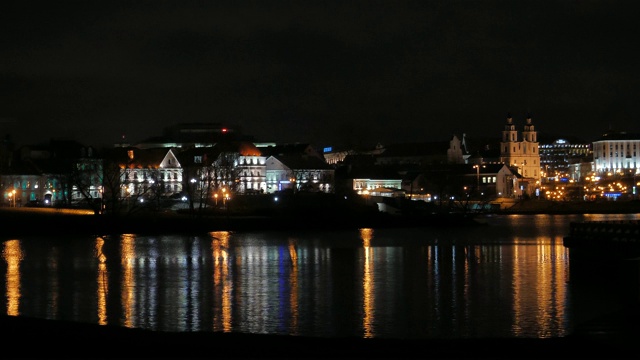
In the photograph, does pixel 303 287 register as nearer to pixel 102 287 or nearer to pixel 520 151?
pixel 102 287

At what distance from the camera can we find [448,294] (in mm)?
29719

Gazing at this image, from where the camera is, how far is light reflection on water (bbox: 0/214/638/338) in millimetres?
23656

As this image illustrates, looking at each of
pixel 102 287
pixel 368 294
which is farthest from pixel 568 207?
pixel 102 287

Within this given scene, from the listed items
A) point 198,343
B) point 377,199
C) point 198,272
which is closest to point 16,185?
point 377,199

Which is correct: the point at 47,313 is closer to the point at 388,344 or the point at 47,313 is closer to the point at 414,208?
the point at 388,344

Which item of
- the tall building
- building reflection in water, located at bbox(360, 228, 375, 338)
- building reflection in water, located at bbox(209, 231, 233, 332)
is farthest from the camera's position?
the tall building

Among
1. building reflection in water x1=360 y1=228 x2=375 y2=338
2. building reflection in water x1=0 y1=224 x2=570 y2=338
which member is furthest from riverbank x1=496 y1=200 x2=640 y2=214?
building reflection in water x1=360 y1=228 x2=375 y2=338

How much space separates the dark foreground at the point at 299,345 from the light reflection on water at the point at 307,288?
2.95 metres

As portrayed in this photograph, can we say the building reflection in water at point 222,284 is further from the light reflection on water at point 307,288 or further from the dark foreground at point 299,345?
the dark foreground at point 299,345

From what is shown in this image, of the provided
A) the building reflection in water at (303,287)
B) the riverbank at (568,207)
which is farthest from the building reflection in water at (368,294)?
the riverbank at (568,207)

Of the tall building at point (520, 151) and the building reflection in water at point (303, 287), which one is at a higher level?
the tall building at point (520, 151)

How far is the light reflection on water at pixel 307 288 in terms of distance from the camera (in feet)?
77.6

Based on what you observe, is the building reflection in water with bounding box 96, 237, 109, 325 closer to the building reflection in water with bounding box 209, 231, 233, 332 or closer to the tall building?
the building reflection in water with bounding box 209, 231, 233, 332

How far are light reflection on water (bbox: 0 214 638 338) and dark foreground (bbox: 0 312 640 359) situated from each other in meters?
2.95
